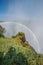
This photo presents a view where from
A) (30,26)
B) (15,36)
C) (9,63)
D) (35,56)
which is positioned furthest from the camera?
(30,26)

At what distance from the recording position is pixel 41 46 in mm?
3301

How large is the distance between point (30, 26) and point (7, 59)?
0.98 m

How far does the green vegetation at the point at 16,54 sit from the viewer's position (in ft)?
8.50

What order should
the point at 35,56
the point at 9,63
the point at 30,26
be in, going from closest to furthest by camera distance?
the point at 9,63 → the point at 35,56 → the point at 30,26

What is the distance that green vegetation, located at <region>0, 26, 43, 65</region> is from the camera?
8.50 ft

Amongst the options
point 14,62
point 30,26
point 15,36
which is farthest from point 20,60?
point 30,26

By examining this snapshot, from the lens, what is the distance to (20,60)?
259cm

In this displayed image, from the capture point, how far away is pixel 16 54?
2.64 m

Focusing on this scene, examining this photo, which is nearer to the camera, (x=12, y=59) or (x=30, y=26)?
(x=12, y=59)

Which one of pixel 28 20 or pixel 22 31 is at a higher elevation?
pixel 28 20

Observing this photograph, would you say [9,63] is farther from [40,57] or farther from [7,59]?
[40,57]

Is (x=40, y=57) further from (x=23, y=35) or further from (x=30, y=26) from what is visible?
(x=30, y=26)

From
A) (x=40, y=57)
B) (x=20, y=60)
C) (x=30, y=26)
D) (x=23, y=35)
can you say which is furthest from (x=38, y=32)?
(x=20, y=60)

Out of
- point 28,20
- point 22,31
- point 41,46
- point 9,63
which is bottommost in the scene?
point 9,63
